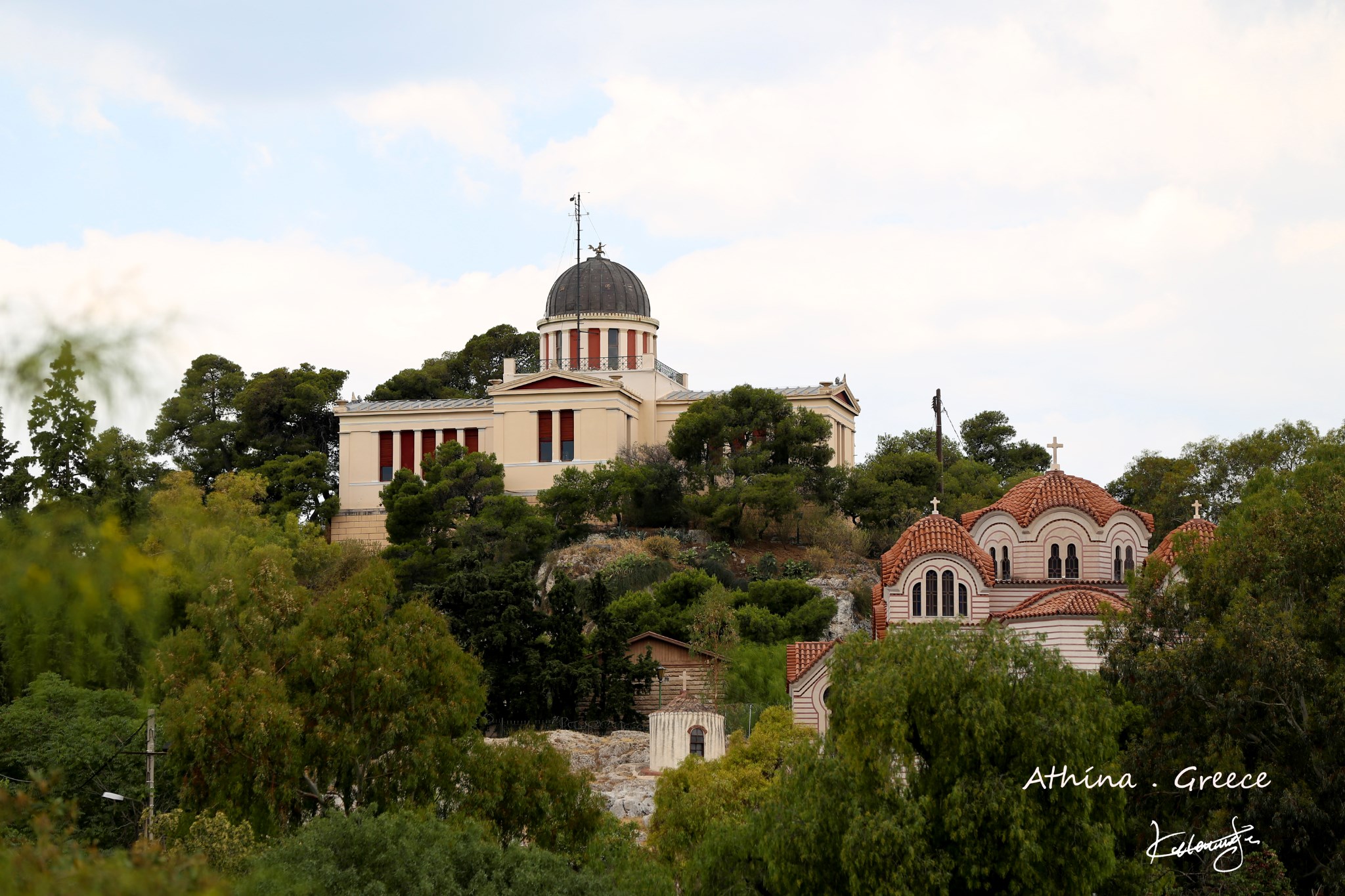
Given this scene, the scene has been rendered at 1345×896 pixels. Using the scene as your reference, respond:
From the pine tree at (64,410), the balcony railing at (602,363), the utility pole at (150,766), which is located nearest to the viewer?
the pine tree at (64,410)

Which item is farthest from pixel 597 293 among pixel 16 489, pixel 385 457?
pixel 16 489

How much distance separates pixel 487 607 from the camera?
4416cm

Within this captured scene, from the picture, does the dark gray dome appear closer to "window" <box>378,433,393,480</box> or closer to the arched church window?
"window" <box>378,433,393,480</box>

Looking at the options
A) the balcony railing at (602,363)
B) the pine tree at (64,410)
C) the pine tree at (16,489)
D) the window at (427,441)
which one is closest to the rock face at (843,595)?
the balcony railing at (602,363)

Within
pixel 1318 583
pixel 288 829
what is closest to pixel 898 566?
pixel 1318 583

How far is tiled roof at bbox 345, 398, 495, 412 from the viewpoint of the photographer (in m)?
72.4

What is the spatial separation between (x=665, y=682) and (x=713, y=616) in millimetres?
2701

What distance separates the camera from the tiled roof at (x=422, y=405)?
72.4 meters

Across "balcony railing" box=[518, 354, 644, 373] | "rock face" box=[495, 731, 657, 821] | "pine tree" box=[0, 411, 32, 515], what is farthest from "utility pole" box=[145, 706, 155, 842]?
"balcony railing" box=[518, 354, 644, 373]

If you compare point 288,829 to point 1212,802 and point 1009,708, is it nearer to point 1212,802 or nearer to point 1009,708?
point 1009,708

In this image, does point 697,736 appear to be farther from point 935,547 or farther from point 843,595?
point 843,595
